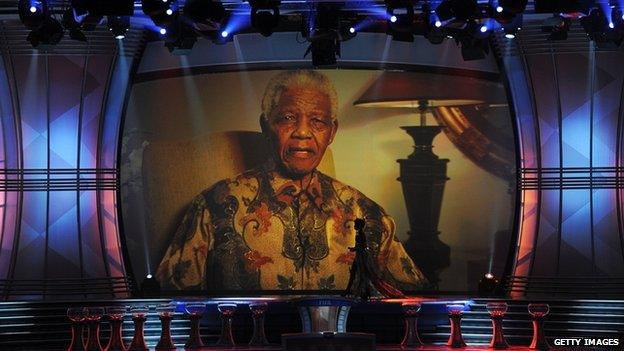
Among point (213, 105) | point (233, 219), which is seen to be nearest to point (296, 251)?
point (233, 219)

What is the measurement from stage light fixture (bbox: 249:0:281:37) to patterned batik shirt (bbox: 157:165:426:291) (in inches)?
143

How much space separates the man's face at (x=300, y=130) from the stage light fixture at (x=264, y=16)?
3277 mm

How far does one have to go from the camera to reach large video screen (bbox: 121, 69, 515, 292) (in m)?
18.0

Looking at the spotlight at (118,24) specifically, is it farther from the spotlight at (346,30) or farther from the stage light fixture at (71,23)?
the spotlight at (346,30)

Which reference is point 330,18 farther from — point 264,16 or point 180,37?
point 180,37

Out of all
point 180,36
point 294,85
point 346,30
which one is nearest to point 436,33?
point 346,30

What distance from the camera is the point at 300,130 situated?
59.8 ft

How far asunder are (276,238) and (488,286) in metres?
3.08

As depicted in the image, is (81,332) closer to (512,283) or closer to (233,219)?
(233,219)

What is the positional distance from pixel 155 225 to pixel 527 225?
16.9ft

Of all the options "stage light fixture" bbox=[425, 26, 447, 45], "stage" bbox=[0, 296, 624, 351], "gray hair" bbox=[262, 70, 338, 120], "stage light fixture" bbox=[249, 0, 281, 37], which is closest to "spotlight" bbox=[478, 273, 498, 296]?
"stage" bbox=[0, 296, 624, 351]

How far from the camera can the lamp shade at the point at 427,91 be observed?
59.2 feet

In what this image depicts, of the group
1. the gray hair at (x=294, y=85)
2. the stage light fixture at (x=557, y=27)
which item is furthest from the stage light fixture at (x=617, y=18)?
the gray hair at (x=294, y=85)

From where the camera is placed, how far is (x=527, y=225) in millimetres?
17719
